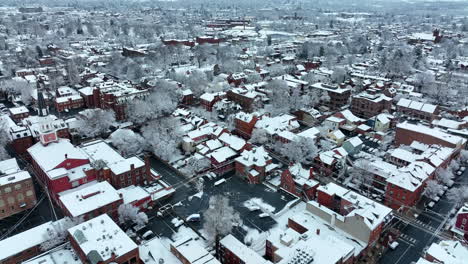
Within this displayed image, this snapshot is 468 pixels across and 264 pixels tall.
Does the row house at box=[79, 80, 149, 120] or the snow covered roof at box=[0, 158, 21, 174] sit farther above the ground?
the row house at box=[79, 80, 149, 120]

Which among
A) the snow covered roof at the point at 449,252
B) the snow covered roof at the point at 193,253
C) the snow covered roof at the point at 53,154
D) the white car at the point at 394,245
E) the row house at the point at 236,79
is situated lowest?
the white car at the point at 394,245

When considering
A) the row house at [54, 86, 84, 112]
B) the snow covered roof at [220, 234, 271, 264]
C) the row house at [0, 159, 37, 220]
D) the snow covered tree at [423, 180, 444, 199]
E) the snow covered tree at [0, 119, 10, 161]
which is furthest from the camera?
the row house at [54, 86, 84, 112]

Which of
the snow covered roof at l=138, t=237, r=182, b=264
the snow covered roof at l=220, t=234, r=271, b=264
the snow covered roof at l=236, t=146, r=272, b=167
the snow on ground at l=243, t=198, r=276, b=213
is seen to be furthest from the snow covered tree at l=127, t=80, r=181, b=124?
the snow covered roof at l=220, t=234, r=271, b=264

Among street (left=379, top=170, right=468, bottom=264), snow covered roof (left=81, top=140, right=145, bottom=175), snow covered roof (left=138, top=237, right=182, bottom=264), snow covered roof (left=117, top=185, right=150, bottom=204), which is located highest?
snow covered roof (left=81, top=140, right=145, bottom=175)

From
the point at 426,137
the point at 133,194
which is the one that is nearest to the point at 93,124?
the point at 133,194

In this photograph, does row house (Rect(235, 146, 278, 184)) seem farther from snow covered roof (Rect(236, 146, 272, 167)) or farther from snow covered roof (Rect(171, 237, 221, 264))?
snow covered roof (Rect(171, 237, 221, 264))

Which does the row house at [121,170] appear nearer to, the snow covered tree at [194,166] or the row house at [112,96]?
the snow covered tree at [194,166]

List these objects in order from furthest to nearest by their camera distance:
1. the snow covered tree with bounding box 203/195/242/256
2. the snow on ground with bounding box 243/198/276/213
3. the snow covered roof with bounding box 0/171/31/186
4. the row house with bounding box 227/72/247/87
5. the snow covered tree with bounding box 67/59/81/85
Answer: the snow covered tree with bounding box 67/59/81/85
the row house with bounding box 227/72/247/87
the snow on ground with bounding box 243/198/276/213
the snow covered roof with bounding box 0/171/31/186
the snow covered tree with bounding box 203/195/242/256

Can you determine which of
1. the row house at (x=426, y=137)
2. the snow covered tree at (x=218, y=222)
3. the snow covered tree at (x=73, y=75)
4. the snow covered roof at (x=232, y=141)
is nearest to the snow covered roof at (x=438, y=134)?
the row house at (x=426, y=137)
